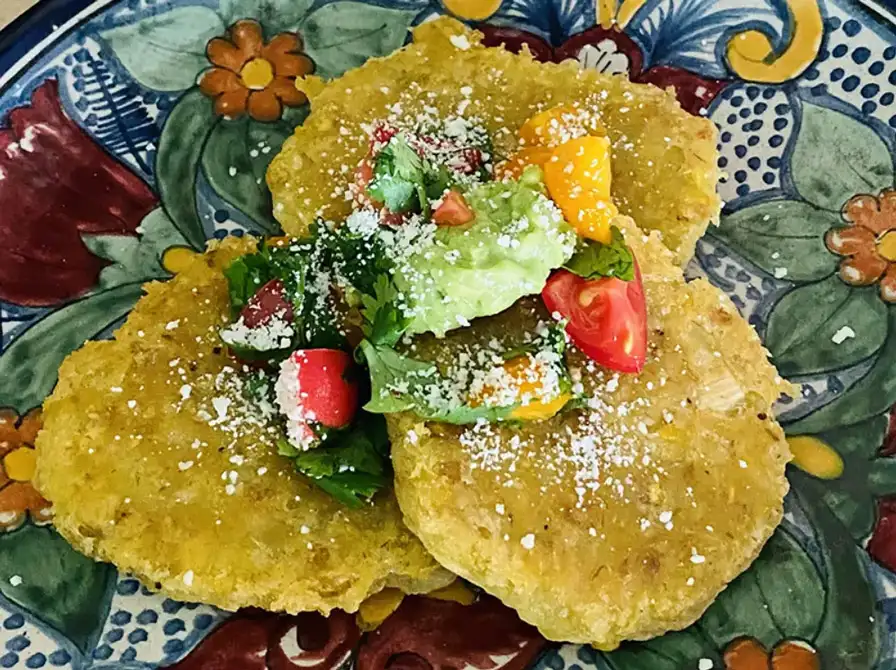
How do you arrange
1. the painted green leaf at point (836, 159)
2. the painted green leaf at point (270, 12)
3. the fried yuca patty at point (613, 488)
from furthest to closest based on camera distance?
the painted green leaf at point (270, 12) → the painted green leaf at point (836, 159) → the fried yuca patty at point (613, 488)

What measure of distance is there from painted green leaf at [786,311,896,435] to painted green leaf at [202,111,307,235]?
1578 mm

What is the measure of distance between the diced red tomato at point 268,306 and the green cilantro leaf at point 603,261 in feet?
2.18

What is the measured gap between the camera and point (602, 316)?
2.35m

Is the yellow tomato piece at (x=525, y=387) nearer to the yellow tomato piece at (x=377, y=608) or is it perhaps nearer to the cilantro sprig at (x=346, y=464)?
→ the cilantro sprig at (x=346, y=464)

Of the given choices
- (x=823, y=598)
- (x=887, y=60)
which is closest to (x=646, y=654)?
(x=823, y=598)

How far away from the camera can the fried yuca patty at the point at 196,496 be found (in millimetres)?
2293

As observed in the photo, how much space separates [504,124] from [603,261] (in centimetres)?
63

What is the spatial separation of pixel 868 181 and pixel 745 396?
926mm

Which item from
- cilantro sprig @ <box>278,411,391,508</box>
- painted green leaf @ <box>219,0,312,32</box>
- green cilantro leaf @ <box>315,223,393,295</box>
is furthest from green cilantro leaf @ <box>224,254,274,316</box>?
painted green leaf @ <box>219,0,312,32</box>

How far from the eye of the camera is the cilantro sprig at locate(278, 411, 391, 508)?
236 centimetres

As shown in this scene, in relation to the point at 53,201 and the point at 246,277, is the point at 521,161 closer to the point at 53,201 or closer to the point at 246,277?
the point at 246,277

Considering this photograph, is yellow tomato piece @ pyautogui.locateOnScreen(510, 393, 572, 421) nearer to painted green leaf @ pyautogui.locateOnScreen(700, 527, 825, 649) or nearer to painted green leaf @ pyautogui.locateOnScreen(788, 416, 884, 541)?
painted green leaf @ pyautogui.locateOnScreen(700, 527, 825, 649)

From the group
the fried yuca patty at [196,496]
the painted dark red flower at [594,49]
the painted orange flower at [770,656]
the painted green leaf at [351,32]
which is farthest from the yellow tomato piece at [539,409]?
the painted green leaf at [351,32]

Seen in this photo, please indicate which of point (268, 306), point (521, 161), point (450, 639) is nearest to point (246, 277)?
point (268, 306)
